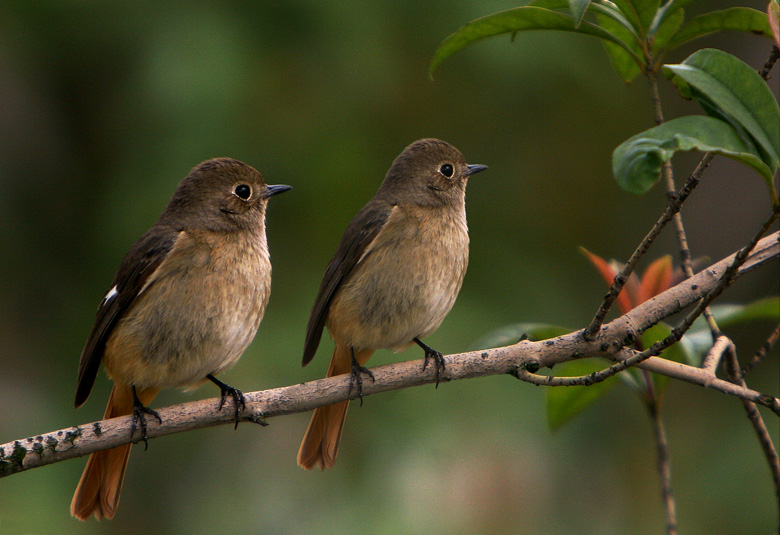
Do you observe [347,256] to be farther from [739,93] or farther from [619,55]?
[739,93]

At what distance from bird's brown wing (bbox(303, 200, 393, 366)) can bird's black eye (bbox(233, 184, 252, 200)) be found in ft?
1.69

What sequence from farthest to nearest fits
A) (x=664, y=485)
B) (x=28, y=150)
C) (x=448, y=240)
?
1. (x=28, y=150)
2. (x=448, y=240)
3. (x=664, y=485)

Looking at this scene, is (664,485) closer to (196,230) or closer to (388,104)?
(196,230)

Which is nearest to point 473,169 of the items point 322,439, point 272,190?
point 272,190

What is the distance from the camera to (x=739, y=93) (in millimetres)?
2000

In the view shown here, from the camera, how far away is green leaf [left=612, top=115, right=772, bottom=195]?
5.84 ft

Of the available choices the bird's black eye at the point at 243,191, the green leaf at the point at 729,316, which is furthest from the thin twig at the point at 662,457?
the bird's black eye at the point at 243,191

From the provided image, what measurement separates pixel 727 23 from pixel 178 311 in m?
2.12

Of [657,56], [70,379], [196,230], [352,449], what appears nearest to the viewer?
[657,56]

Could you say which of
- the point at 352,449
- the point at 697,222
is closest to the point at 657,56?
the point at 352,449

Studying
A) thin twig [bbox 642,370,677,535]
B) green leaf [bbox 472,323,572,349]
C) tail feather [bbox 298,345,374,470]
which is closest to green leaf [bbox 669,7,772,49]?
green leaf [bbox 472,323,572,349]

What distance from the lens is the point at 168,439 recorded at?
5.31 metres

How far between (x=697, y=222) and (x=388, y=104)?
257cm

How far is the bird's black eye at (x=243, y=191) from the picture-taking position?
337 cm
